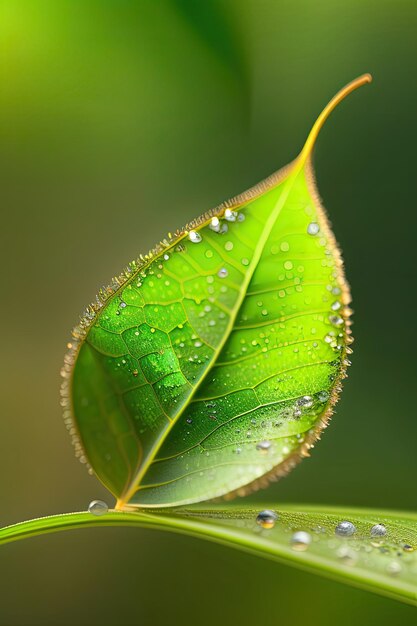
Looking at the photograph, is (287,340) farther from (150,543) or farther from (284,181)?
(150,543)

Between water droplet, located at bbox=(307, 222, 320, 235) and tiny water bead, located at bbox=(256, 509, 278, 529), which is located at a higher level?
water droplet, located at bbox=(307, 222, 320, 235)

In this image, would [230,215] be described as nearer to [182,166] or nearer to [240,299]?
[240,299]

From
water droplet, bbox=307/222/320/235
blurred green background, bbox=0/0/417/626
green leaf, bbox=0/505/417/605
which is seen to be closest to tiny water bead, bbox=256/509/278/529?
green leaf, bbox=0/505/417/605

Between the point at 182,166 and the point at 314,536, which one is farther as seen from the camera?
the point at 182,166

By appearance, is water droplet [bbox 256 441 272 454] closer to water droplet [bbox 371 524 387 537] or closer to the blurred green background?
water droplet [bbox 371 524 387 537]

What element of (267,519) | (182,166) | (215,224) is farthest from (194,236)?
(182,166)
